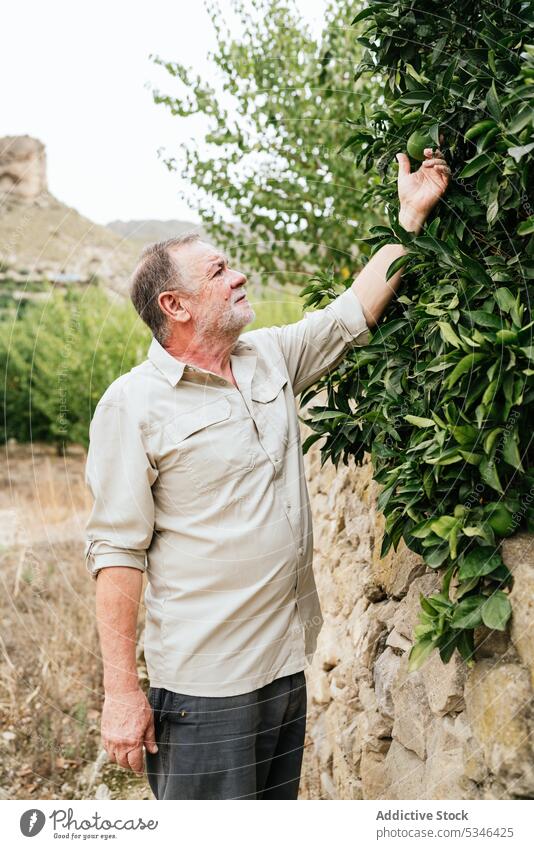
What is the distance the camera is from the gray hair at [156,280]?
2.43 metres

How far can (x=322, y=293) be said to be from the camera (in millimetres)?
2562

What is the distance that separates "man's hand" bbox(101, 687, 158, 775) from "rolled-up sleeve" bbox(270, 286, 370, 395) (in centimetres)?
106

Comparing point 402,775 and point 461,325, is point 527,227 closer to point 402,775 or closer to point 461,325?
point 461,325

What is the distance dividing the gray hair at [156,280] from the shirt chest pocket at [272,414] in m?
0.34

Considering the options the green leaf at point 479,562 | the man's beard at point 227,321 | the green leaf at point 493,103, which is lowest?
the green leaf at point 479,562

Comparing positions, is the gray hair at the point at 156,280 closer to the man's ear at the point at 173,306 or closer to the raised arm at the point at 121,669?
the man's ear at the point at 173,306

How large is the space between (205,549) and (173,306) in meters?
0.74

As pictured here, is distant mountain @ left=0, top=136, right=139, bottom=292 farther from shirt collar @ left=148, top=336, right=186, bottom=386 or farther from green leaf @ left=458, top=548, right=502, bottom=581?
green leaf @ left=458, top=548, right=502, bottom=581

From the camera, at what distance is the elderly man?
2219mm

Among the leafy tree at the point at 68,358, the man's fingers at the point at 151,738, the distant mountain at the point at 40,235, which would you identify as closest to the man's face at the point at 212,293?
the man's fingers at the point at 151,738

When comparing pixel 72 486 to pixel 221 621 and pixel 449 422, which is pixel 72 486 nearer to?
pixel 221 621

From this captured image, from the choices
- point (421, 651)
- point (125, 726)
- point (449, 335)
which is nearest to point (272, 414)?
point (449, 335)

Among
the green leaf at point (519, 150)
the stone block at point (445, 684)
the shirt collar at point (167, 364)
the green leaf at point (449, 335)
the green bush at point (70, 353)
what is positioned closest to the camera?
the green leaf at point (519, 150)

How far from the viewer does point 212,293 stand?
7.84 ft
